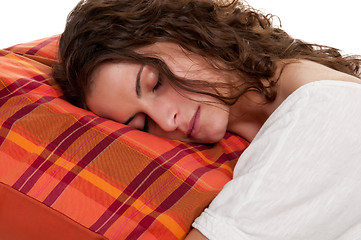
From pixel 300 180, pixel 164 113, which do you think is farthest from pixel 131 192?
pixel 300 180

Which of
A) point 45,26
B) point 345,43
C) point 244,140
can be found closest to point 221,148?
point 244,140

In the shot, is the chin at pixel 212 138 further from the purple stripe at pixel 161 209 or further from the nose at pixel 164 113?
the purple stripe at pixel 161 209

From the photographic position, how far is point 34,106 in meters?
1.27

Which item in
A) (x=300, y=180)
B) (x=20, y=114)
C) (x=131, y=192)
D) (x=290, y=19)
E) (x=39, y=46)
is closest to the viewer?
(x=300, y=180)

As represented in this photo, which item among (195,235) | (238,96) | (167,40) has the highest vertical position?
(167,40)

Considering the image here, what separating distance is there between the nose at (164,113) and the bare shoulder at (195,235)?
1.16 feet

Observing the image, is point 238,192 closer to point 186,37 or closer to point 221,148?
point 221,148

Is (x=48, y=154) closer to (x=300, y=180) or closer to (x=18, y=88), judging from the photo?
(x=18, y=88)

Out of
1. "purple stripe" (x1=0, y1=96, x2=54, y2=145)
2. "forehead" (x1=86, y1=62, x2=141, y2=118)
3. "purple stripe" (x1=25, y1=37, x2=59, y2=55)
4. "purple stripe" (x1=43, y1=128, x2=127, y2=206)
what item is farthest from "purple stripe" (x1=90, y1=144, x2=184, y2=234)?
"purple stripe" (x1=25, y1=37, x2=59, y2=55)

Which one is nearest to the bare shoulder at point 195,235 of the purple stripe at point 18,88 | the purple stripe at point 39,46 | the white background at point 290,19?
the purple stripe at point 18,88

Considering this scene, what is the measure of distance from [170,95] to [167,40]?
18cm

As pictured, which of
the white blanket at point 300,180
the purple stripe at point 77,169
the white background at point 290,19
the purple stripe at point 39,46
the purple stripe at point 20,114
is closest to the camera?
the white blanket at point 300,180

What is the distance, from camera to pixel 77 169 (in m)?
1.11

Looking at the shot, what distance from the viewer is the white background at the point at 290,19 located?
251 cm
